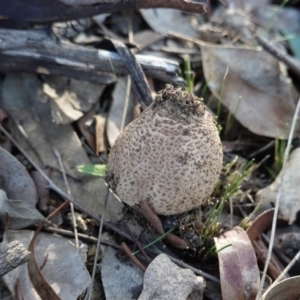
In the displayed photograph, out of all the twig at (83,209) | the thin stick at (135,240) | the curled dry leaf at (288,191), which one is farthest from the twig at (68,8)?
the thin stick at (135,240)

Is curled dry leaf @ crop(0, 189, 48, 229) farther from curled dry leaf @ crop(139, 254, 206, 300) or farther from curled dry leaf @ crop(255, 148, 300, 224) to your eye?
curled dry leaf @ crop(255, 148, 300, 224)

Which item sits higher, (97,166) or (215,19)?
(215,19)

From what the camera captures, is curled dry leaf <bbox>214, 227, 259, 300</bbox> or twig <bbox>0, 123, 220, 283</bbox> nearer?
curled dry leaf <bbox>214, 227, 259, 300</bbox>

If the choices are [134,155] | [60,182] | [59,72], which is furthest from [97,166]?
[59,72]

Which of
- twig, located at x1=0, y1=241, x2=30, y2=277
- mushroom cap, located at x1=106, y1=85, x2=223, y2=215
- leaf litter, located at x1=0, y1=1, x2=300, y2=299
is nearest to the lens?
twig, located at x1=0, y1=241, x2=30, y2=277

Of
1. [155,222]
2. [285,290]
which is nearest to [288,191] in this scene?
[285,290]

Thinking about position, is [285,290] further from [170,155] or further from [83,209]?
[83,209]

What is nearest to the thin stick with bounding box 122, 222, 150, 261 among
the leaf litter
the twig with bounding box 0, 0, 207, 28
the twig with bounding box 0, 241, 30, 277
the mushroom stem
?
the leaf litter

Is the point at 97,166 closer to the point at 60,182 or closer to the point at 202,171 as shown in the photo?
the point at 60,182
